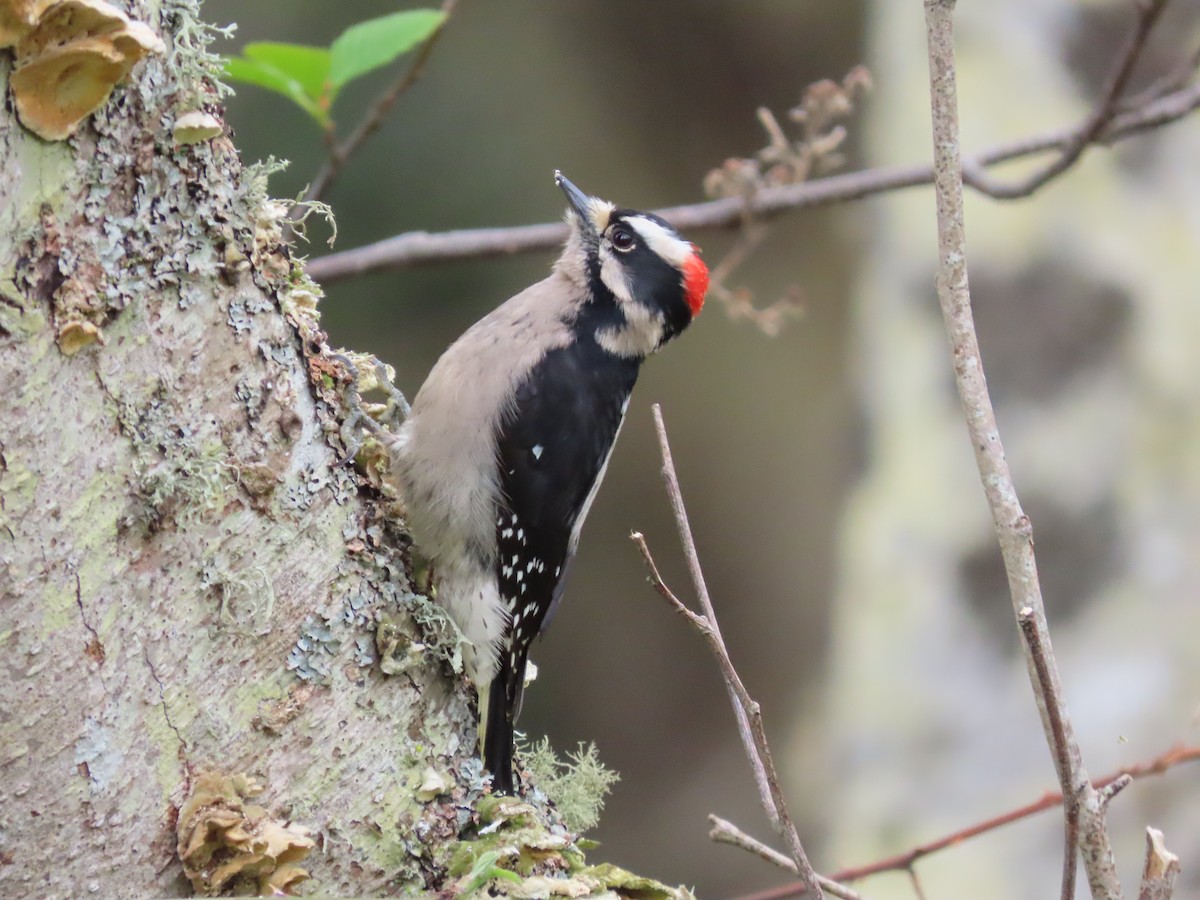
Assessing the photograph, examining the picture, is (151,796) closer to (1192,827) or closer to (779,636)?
(1192,827)

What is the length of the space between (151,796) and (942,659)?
10.3ft

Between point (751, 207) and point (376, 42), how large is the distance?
108 cm

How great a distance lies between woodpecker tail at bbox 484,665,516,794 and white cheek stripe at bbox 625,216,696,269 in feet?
3.90

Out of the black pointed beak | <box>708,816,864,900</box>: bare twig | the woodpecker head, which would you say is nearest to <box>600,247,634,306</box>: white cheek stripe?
the woodpecker head

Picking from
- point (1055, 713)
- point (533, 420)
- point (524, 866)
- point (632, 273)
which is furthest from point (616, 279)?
point (1055, 713)

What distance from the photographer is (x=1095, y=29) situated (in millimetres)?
4184

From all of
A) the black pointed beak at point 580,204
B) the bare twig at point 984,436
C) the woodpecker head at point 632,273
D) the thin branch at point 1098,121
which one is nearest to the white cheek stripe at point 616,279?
the woodpecker head at point 632,273

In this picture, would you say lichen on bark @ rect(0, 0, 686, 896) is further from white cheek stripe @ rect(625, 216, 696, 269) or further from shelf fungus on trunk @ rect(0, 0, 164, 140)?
white cheek stripe @ rect(625, 216, 696, 269)

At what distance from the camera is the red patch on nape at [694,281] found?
2738mm

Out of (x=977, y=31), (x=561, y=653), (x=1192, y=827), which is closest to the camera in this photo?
(x=1192, y=827)

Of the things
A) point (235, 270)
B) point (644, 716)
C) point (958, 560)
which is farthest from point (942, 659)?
point (235, 270)

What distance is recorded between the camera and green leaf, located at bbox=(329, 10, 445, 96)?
7.12 ft

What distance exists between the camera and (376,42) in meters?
2.19

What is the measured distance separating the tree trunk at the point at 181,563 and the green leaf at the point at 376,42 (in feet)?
2.39
